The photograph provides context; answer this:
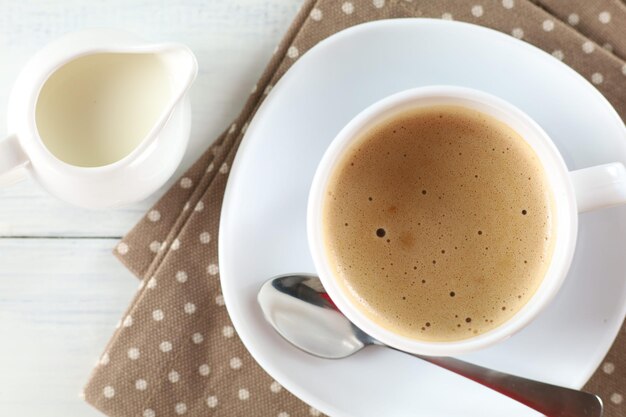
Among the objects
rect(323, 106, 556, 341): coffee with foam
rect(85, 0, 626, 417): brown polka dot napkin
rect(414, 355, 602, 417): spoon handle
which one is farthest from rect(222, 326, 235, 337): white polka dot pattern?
rect(414, 355, 602, 417): spoon handle

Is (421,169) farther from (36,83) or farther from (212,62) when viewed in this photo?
(36,83)

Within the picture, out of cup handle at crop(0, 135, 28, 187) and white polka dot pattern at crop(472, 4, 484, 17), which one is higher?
white polka dot pattern at crop(472, 4, 484, 17)

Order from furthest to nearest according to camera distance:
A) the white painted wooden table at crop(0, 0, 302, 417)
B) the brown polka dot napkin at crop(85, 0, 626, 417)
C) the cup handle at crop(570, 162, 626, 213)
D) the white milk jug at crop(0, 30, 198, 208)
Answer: the white painted wooden table at crop(0, 0, 302, 417), the brown polka dot napkin at crop(85, 0, 626, 417), the white milk jug at crop(0, 30, 198, 208), the cup handle at crop(570, 162, 626, 213)

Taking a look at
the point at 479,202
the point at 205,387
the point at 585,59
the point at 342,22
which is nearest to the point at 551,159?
the point at 479,202

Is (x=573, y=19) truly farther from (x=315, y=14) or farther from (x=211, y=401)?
(x=211, y=401)

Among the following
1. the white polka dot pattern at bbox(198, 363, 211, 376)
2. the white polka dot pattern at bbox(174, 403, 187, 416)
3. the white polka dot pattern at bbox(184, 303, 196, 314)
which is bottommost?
the white polka dot pattern at bbox(174, 403, 187, 416)

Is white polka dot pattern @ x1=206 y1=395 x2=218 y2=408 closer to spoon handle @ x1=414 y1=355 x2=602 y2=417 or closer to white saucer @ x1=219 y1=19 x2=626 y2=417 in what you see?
white saucer @ x1=219 y1=19 x2=626 y2=417
